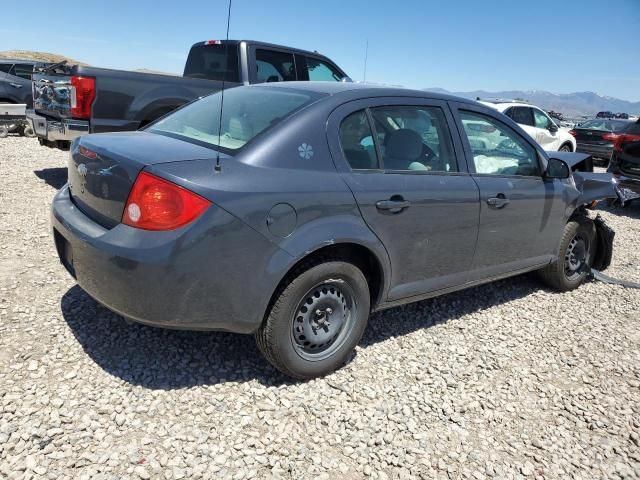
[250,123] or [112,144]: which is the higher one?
[250,123]

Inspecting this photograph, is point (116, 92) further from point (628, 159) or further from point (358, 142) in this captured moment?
point (628, 159)

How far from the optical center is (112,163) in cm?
259

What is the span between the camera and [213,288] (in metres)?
2.39

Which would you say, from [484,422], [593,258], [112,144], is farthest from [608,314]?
[112,144]

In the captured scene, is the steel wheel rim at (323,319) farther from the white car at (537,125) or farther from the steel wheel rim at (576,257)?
the white car at (537,125)

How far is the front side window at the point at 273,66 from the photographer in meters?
7.43

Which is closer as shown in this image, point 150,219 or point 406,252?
point 150,219

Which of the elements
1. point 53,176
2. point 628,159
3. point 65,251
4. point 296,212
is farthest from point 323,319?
point 628,159

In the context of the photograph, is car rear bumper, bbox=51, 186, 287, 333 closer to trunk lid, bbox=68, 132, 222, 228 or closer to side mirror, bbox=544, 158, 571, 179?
trunk lid, bbox=68, 132, 222, 228

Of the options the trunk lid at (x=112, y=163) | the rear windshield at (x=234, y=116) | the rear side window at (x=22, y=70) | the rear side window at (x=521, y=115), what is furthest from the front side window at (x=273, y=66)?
the rear side window at (x=22, y=70)

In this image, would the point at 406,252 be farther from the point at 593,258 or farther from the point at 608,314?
the point at 593,258

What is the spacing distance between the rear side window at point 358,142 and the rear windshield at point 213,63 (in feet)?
16.0

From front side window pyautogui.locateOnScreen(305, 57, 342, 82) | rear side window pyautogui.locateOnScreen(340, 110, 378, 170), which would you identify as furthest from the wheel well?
front side window pyautogui.locateOnScreen(305, 57, 342, 82)

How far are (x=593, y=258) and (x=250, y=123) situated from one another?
404 cm
